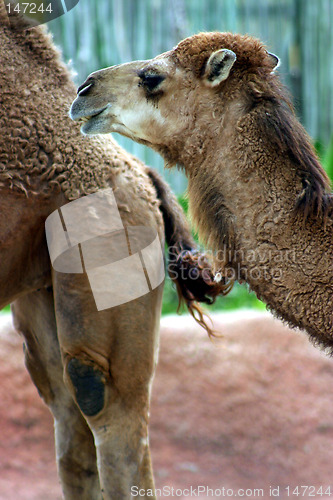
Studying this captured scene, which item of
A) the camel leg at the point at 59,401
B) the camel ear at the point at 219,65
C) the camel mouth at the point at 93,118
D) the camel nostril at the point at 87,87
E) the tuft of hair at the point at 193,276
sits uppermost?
the camel ear at the point at 219,65

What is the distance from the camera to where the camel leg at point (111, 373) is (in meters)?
2.62

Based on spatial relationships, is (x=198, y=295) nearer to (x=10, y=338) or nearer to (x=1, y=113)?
(x=1, y=113)

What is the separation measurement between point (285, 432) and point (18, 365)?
6.08ft

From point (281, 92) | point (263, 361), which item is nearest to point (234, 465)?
point (263, 361)

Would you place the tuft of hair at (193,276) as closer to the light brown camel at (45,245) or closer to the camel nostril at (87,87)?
the light brown camel at (45,245)

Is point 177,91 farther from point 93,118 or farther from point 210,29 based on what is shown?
point 210,29

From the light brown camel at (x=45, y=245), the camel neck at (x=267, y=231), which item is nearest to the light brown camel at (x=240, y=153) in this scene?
the camel neck at (x=267, y=231)

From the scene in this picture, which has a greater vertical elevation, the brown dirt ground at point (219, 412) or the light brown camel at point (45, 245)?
the light brown camel at point (45, 245)

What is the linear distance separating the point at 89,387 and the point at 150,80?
1266mm

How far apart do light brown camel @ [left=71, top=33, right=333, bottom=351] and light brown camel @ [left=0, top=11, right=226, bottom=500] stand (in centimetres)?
31

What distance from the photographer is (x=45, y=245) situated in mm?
2732

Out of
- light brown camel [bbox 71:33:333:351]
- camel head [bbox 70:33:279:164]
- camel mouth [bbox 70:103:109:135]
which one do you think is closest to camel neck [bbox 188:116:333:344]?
light brown camel [bbox 71:33:333:351]

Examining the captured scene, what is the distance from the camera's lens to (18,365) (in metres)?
4.31

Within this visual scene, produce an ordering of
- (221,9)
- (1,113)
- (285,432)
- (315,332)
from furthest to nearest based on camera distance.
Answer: (221,9) → (285,432) → (1,113) → (315,332)
